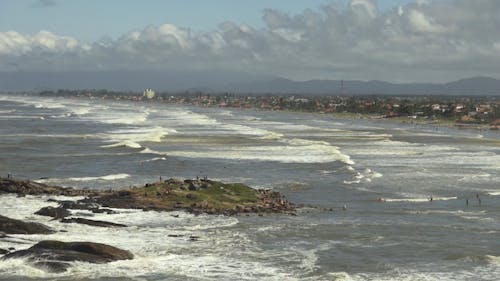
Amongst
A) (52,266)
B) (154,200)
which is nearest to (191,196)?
(154,200)

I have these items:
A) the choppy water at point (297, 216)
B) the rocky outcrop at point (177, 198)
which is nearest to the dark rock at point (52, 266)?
the choppy water at point (297, 216)

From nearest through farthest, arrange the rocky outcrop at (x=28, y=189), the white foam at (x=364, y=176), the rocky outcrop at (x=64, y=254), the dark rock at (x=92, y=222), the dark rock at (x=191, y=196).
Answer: the rocky outcrop at (x=64, y=254)
the dark rock at (x=92, y=222)
the dark rock at (x=191, y=196)
the rocky outcrop at (x=28, y=189)
the white foam at (x=364, y=176)

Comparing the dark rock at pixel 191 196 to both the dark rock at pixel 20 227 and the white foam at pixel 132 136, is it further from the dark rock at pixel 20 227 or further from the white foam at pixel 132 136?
the white foam at pixel 132 136

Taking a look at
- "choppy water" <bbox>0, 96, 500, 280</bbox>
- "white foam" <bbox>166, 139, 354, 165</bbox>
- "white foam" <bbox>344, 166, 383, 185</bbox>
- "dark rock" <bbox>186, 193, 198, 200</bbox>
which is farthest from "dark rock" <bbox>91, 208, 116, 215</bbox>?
"white foam" <bbox>166, 139, 354, 165</bbox>

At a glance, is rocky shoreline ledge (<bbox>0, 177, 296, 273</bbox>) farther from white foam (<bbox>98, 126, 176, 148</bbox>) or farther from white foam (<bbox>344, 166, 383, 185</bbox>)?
white foam (<bbox>98, 126, 176, 148</bbox>)

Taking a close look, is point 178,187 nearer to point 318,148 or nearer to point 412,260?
point 412,260
